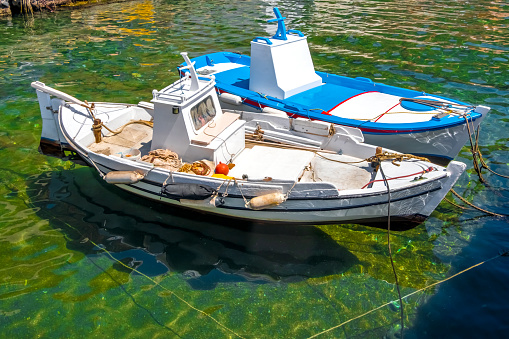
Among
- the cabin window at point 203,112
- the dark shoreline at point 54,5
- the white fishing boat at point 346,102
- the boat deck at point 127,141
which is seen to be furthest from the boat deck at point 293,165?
the dark shoreline at point 54,5

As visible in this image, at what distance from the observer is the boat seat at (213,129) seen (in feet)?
29.1

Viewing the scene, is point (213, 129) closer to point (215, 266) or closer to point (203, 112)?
point (203, 112)

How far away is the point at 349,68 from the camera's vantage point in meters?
18.4

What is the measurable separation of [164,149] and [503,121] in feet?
36.2

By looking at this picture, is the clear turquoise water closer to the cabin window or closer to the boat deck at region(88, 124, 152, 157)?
the boat deck at region(88, 124, 152, 157)

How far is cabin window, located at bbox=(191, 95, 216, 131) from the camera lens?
911 cm

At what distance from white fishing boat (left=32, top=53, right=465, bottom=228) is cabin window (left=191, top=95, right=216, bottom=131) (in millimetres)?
23

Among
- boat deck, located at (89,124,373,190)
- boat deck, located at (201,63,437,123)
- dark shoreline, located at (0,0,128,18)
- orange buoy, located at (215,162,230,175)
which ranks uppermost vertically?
dark shoreline, located at (0,0,128,18)

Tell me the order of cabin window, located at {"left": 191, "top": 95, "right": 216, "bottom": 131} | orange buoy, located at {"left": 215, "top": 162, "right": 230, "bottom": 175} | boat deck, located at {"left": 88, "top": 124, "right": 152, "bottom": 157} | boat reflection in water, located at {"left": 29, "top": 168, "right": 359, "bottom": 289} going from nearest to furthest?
1. boat reflection in water, located at {"left": 29, "top": 168, "right": 359, "bottom": 289}
2. orange buoy, located at {"left": 215, "top": 162, "right": 230, "bottom": 175}
3. cabin window, located at {"left": 191, "top": 95, "right": 216, "bottom": 131}
4. boat deck, located at {"left": 88, "top": 124, "right": 152, "bottom": 157}

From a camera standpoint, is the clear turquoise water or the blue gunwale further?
the blue gunwale

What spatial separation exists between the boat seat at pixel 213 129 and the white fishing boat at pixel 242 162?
0.08 feet

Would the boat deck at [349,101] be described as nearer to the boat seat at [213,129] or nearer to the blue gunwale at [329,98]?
the blue gunwale at [329,98]

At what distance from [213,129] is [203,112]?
47 centimetres

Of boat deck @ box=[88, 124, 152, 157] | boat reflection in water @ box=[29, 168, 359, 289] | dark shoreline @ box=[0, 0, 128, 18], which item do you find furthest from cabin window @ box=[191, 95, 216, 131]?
dark shoreline @ box=[0, 0, 128, 18]
